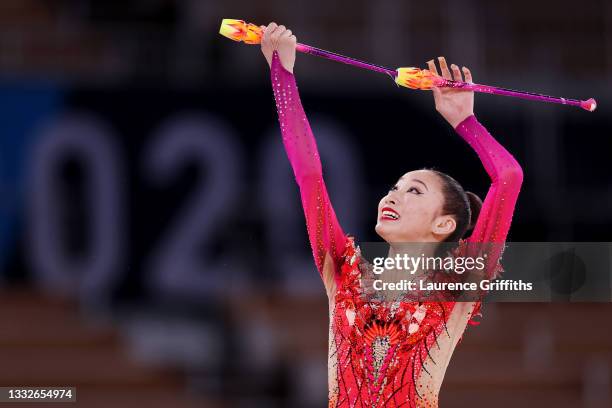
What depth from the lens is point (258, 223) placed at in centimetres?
285

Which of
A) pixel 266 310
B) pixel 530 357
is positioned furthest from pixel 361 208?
pixel 530 357

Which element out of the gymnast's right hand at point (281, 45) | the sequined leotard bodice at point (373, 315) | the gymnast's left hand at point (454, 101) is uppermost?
the gymnast's right hand at point (281, 45)

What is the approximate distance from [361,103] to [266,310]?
69 cm

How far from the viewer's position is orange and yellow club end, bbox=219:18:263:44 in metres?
1.95

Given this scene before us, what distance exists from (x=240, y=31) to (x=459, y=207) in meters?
0.55

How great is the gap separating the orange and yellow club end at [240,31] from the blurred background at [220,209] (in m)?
0.85

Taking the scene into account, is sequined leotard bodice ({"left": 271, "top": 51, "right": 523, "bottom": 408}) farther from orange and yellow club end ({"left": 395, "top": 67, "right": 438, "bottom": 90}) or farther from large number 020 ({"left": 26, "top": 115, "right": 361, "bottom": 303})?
large number 020 ({"left": 26, "top": 115, "right": 361, "bottom": 303})

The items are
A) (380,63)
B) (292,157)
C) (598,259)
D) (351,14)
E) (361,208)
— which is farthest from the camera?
(351,14)

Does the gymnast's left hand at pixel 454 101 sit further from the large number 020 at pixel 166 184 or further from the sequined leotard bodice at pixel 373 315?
the large number 020 at pixel 166 184

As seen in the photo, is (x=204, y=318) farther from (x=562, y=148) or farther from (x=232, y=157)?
(x=562, y=148)

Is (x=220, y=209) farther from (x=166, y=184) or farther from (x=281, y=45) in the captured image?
(x=281, y=45)

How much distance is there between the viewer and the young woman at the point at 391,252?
1.91 m

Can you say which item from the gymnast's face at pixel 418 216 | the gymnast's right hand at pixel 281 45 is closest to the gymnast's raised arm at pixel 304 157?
the gymnast's right hand at pixel 281 45

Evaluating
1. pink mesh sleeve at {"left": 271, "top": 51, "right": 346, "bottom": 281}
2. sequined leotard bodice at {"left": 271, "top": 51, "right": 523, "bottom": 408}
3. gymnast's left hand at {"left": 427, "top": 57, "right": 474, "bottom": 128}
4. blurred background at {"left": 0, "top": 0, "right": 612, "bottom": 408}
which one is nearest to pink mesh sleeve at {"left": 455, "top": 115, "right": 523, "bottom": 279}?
sequined leotard bodice at {"left": 271, "top": 51, "right": 523, "bottom": 408}
